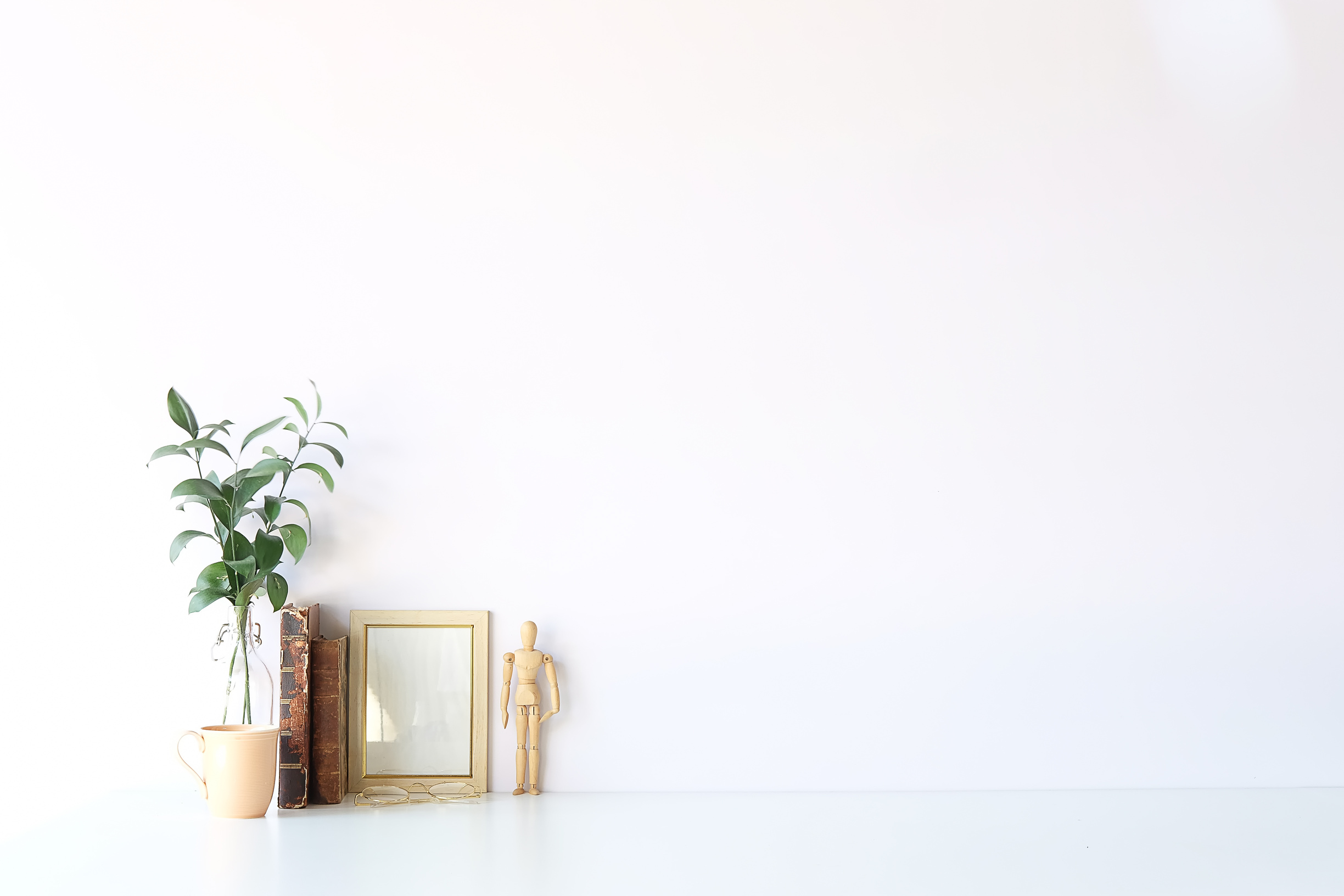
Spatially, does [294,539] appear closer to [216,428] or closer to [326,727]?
[216,428]

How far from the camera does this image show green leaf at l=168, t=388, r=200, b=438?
1.49 m

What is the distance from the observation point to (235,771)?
1473 mm

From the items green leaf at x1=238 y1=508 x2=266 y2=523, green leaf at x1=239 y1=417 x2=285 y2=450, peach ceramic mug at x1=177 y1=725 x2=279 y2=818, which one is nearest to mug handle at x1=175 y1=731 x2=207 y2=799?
peach ceramic mug at x1=177 y1=725 x2=279 y2=818

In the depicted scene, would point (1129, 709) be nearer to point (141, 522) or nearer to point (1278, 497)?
point (1278, 497)

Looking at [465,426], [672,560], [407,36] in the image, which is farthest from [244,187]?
[672,560]

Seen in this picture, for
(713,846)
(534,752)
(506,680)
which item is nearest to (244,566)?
(506,680)

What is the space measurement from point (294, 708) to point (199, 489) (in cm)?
38

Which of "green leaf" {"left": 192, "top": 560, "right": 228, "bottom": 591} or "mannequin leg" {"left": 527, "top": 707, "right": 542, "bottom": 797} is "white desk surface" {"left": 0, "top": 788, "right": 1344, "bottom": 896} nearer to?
"mannequin leg" {"left": 527, "top": 707, "right": 542, "bottom": 797}

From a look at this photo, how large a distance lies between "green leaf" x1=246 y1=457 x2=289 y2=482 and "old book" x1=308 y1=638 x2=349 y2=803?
287mm

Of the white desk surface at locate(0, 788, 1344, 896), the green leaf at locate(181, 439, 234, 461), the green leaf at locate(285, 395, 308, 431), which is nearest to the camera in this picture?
the white desk surface at locate(0, 788, 1344, 896)

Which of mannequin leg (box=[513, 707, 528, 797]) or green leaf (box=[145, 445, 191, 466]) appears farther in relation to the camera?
mannequin leg (box=[513, 707, 528, 797])

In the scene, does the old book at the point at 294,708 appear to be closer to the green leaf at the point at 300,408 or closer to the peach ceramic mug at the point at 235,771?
the peach ceramic mug at the point at 235,771

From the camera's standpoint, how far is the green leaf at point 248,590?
5.08 feet

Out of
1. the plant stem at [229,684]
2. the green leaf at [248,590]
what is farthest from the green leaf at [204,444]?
the plant stem at [229,684]
